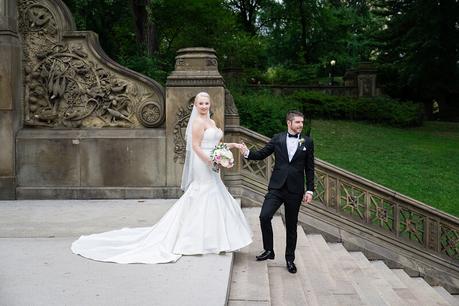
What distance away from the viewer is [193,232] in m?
6.31

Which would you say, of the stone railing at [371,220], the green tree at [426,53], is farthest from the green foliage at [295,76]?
the stone railing at [371,220]

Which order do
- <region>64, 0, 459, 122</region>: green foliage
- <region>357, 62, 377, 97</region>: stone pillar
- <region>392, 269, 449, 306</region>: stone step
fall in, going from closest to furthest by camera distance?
<region>392, 269, 449, 306</region>: stone step
<region>64, 0, 459, 122</region>: green foliage
<region>357, 62, 377, 97</region>: stone pillar

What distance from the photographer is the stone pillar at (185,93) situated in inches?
381

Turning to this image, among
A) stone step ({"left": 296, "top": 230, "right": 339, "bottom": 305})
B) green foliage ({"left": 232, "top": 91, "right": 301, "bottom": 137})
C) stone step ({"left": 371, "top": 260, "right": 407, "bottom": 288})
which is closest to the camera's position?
stone step ({"left": 296, "top": 230, "right": 339, "bottom": 305})

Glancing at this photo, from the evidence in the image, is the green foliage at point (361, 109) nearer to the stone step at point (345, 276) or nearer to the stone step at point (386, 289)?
the stone step at point (345, 276)

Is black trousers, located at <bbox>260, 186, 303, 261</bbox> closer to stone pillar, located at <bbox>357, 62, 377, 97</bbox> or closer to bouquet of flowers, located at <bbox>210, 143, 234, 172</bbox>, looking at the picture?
bouquet of flowers, located at <bbox>210, 143, 234, 172</bbox>

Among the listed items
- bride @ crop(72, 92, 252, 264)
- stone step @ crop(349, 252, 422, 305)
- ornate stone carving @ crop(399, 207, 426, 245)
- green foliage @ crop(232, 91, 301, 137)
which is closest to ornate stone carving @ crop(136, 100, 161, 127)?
green foliage @ crop(232, 91, 301, 137)

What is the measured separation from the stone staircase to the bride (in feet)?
1.42

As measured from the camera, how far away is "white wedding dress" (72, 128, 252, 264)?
20.4 feet

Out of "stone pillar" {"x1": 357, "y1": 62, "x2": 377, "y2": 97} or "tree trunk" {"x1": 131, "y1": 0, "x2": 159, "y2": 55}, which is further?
"stone pillar" {"x1": 357, "y1": 62, "x2": 377, "y2": 97}

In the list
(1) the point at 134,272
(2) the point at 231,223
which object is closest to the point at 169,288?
(1) the point at 134,272

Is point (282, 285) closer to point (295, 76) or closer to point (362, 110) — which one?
point (362, 110)

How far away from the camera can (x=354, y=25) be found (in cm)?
4472

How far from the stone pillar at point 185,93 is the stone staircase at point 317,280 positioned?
1.83 m
